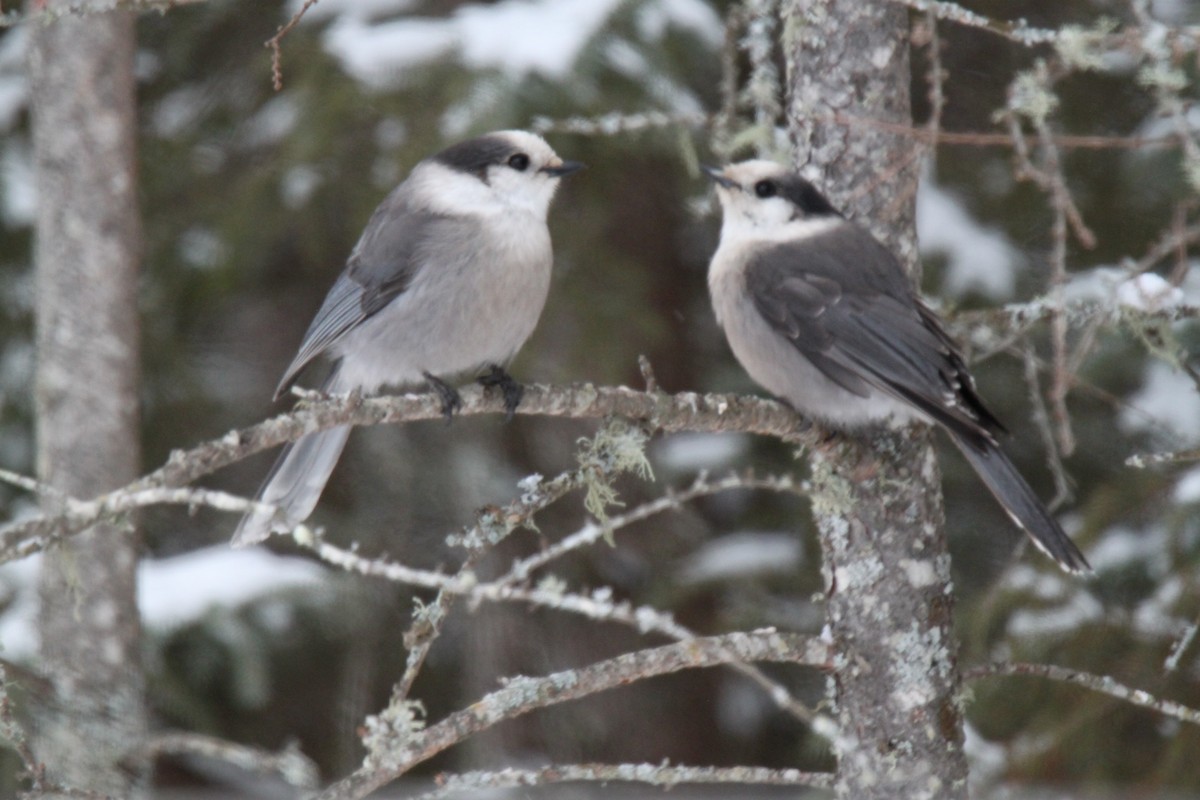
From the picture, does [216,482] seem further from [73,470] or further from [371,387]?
[371,387]

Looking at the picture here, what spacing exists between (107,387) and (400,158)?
3.42 feet

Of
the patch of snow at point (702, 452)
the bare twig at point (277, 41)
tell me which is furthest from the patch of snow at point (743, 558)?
the bare twig at point (277, 41)

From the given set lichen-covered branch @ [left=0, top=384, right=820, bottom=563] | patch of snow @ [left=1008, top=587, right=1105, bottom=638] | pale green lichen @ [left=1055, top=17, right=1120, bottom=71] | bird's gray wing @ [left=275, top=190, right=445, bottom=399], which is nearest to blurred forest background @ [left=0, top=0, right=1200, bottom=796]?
patch of snow @ [left=1008, top=587, right=1105, bottom=638]

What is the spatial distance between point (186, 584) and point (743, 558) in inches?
71.4

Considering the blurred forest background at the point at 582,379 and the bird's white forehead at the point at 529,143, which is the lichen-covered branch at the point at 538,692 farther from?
the bird's white forehead at the point at 529,143

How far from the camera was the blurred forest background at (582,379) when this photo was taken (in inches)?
145

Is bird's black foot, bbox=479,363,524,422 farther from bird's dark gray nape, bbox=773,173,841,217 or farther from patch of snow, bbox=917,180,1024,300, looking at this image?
patch of snow, bbox=917,180,1024,300

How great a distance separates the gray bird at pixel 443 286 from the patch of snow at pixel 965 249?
150cm

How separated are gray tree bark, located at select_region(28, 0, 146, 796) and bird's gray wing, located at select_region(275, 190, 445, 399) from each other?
0.61m

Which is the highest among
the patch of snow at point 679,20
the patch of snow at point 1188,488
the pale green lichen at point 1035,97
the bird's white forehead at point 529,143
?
the pale green lichen at point 1035,97

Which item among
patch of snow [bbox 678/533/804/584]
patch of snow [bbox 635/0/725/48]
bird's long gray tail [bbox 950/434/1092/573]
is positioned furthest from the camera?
patch of snow [bbox 678/533/804/584]

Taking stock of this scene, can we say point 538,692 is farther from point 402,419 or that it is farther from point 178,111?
point 178,111

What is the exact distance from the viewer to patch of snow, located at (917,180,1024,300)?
167 inches

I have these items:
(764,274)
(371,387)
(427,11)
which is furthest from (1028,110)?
(427,11)
